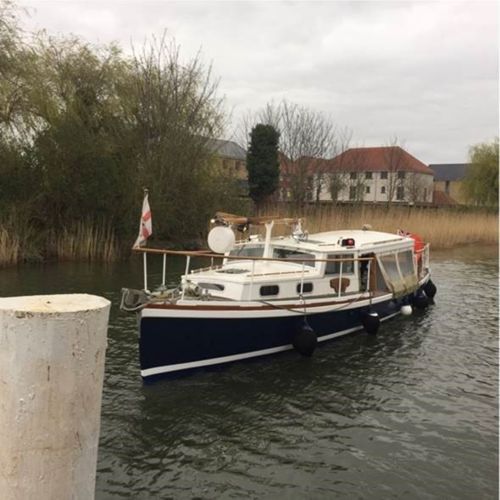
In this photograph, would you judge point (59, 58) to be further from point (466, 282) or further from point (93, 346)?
point (93, 346)

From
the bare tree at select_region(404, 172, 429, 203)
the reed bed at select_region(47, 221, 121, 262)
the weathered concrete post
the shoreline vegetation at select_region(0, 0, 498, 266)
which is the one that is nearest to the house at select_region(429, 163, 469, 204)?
the bare tree at select_region(404, 172, 429, 203)

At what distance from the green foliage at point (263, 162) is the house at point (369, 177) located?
17.0 feet

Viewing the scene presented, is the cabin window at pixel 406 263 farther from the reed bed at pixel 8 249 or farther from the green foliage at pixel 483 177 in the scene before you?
the green foliage at pixel 483 177

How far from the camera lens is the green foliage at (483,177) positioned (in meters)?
61.3

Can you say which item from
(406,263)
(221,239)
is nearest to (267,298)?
(221,239)

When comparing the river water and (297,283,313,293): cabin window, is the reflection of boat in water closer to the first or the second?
(297,283,313,293): cabin window

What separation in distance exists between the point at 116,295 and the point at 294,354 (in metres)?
7.53

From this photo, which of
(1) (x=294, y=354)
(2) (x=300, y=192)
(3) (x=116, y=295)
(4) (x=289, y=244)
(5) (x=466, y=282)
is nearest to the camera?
(1) (x=294, y=354)

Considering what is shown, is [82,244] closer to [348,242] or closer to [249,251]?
[249,251]

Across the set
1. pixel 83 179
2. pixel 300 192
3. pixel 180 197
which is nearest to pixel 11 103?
pixel 83 179

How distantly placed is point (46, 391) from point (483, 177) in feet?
221

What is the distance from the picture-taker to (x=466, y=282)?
21.5 m

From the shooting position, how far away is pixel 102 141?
1003 inches

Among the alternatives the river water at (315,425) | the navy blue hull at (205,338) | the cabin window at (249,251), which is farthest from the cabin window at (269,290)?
the cabin window at (249,251)
